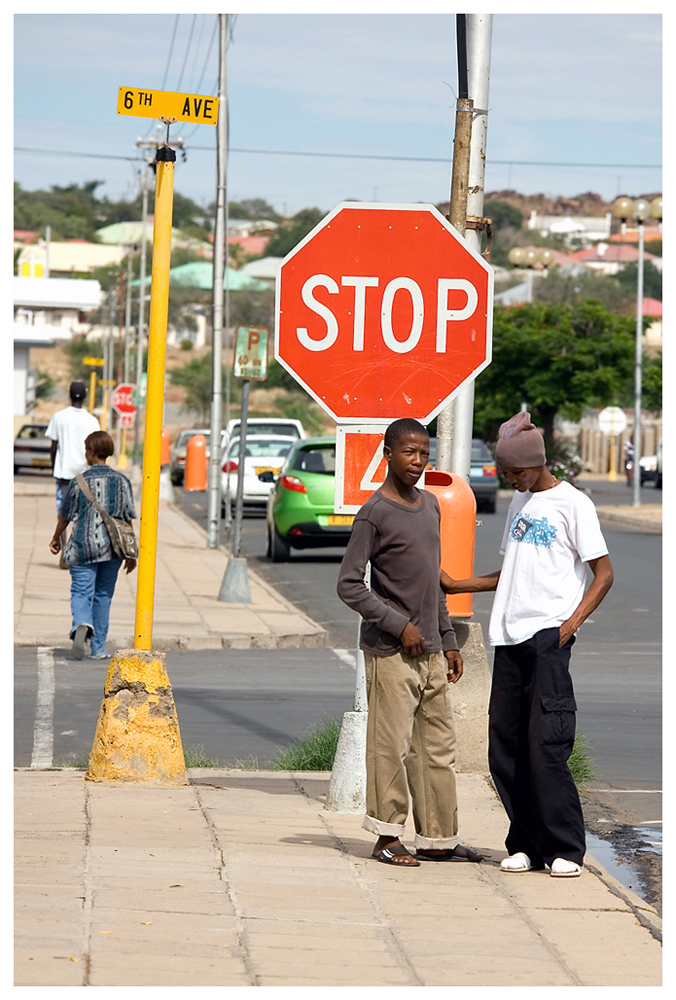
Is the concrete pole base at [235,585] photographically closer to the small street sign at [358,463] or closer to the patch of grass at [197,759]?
the patch of grass at [197,759]

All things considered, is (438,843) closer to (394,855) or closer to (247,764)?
(394,855)

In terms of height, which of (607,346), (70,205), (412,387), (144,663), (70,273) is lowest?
(144,663)

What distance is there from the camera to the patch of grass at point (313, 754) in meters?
8.34

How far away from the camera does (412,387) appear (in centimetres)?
712

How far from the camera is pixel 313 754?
8391 millimetres

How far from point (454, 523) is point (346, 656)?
6011 mm

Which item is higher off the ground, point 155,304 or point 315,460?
point 155,304

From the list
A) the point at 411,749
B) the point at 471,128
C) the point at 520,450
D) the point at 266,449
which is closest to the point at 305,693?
the point at 471,128

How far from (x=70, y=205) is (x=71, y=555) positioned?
18219 centimetres

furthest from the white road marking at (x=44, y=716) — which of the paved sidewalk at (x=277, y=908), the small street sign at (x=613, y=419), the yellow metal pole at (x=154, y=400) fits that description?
the small street sign at (x=613, y=419)

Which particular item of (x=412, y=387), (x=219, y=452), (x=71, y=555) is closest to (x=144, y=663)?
(x=412, y=387)

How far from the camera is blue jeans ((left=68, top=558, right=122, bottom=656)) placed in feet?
40.3

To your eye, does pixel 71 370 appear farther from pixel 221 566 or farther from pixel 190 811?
pixel 190 811

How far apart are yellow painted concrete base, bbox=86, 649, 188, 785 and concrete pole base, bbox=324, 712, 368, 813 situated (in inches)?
32.0
